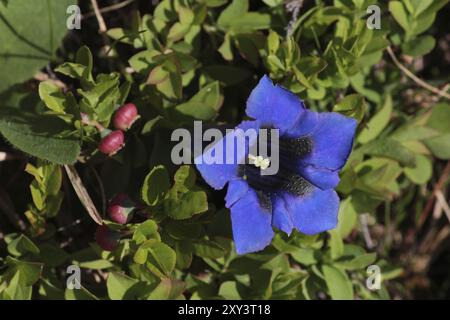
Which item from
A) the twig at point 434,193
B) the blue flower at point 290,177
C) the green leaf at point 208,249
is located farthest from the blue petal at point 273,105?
the twig at point 434,193

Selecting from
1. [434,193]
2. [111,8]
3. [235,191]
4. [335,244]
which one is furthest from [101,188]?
[434,193]

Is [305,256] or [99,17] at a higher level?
[99,17]

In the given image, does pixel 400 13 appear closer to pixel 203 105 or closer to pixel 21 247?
pixel 203 105

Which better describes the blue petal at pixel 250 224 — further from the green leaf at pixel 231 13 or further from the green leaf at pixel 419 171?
the green leaf at pixel 419 171

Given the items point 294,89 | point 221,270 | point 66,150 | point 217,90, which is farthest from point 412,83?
point 66,150

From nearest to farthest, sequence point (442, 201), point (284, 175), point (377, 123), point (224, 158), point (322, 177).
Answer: point (224, 158) < point (322, 177) < point (284, 175) < point (377, 123) < point (442, 201)

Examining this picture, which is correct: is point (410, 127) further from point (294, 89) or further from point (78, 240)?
point (78, 240)
